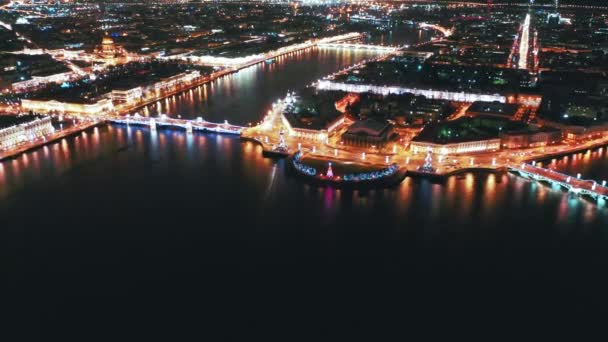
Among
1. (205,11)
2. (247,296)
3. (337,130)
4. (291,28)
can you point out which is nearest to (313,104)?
(337,130)

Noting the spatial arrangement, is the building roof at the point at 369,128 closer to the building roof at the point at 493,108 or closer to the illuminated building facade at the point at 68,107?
the building roof at the point at 493,108

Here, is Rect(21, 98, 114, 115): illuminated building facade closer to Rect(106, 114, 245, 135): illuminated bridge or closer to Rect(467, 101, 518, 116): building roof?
Rect(106, 114, 245, 135): illuminated bridge

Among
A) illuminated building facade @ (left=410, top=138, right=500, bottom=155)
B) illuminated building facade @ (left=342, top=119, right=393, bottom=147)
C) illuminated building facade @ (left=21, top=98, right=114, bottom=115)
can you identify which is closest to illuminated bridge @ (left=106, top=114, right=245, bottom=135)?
illuminated building facade @ (left=21, top=98, right=114, bottom=115)

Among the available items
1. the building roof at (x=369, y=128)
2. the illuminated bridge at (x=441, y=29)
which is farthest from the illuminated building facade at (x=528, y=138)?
the illuminated bridge at (x=441, y=29)

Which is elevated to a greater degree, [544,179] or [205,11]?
[205,11]

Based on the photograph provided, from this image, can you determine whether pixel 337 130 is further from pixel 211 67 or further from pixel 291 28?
pixel 291 28
